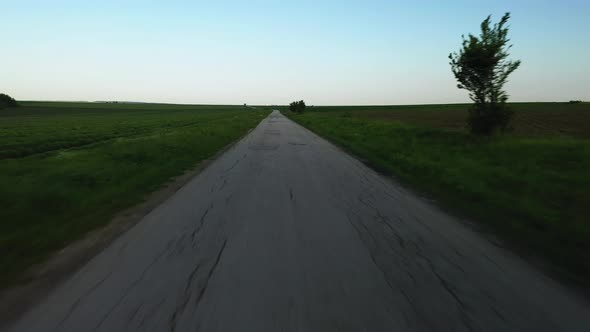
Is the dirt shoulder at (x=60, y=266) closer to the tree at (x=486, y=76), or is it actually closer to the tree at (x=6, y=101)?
the tree at (x=486, y=76)

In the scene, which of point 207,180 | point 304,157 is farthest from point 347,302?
point 304,157

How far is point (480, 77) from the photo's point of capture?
55.2ft

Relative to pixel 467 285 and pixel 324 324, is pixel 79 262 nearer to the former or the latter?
pixel 324 324

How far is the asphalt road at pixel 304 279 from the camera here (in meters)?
2.73

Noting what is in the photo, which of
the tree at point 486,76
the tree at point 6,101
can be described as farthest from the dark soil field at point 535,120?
the tree at point 6,101

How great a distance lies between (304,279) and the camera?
3.41m

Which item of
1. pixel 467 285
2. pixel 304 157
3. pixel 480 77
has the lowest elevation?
pixel 304 157

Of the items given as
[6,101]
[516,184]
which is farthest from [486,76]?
[6,101]

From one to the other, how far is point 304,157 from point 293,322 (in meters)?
10.0

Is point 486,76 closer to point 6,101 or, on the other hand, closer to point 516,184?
point 516,184

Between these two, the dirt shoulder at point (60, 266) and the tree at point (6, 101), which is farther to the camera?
the tree at point (6, 101)

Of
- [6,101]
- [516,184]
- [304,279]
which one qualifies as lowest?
[6,101]

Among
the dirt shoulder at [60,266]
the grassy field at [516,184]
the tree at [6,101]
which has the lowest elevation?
the tree at [6,101]

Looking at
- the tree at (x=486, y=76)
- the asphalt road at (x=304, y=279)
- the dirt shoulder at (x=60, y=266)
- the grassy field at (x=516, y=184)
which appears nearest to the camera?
the asphalt road at (x=304, y=279)
